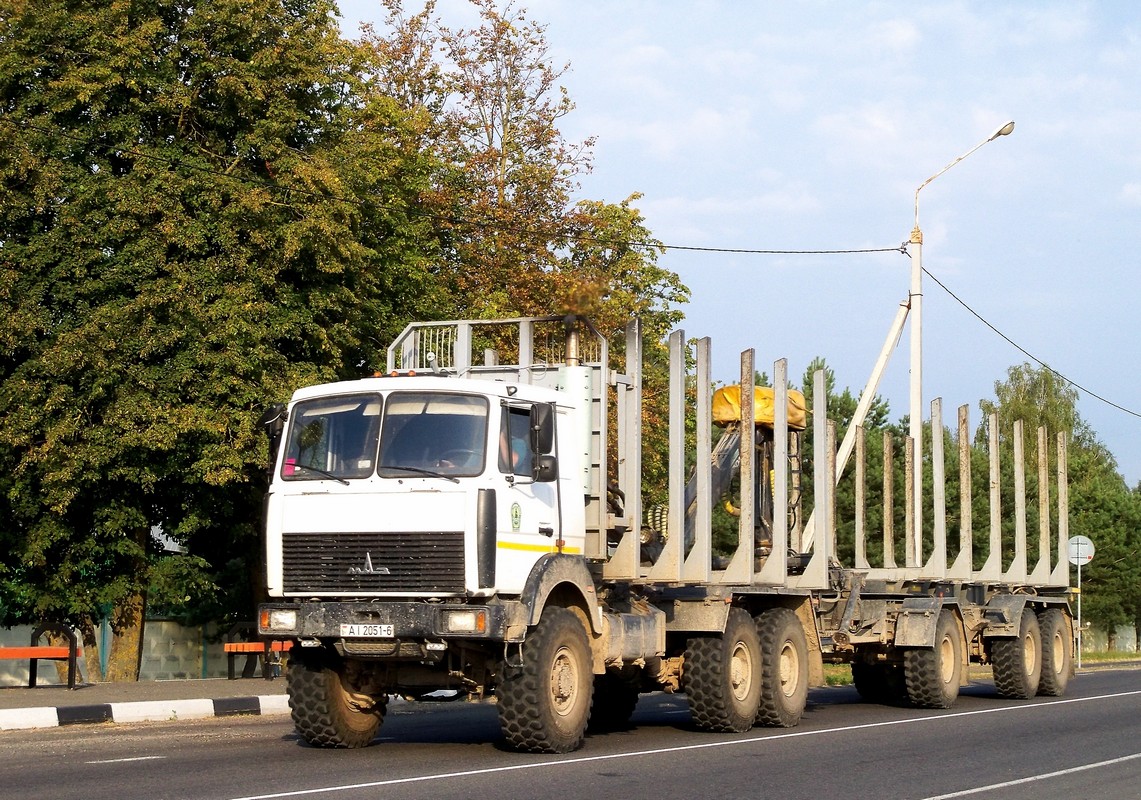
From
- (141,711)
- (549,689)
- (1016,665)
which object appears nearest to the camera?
(549,689)

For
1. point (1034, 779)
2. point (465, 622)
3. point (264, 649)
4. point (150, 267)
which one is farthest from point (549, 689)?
point (264, 649)

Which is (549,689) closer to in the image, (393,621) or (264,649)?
(393,621)

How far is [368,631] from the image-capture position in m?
12.1

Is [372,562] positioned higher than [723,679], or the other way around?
[372,562]

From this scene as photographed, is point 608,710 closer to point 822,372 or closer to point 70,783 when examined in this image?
point 822,372

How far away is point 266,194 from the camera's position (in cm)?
2342

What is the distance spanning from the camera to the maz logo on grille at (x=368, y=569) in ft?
40.2

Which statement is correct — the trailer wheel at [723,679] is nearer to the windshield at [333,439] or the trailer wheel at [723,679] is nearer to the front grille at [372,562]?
the front grille at [372,562]

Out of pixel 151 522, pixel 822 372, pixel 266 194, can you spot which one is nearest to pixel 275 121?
pixel 266 194

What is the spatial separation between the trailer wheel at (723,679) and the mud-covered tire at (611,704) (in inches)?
42.3

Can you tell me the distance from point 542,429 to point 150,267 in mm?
12161

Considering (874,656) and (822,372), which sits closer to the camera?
(822,372)

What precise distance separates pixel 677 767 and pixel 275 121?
15.6m

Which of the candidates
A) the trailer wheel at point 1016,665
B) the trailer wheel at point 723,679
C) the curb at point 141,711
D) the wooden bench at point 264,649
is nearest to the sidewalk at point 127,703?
the curb at point 141,711
